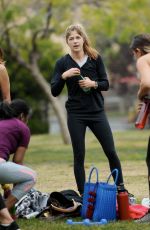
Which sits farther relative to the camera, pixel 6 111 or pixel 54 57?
pixel 54 57

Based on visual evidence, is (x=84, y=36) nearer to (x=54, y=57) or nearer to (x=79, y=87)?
(x=79, y=87)

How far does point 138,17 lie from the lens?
21.4 metres

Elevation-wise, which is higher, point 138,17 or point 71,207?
point 138,17

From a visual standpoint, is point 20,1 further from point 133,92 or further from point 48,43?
point 133,92

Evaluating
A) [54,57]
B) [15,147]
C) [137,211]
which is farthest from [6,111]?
[54,57]

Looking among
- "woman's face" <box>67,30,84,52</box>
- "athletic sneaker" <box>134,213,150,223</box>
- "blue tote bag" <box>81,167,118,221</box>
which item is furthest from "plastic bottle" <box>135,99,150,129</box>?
"woman's face" <box>67,30,84,52</box>

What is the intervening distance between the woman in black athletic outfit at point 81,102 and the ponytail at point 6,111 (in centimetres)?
106

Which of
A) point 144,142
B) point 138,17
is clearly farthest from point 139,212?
point 138,17

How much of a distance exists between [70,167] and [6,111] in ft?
19.9

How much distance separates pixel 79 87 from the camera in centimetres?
813

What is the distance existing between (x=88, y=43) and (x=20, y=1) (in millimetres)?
13858

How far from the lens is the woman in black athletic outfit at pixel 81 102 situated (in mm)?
8086

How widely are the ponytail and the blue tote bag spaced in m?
1.11

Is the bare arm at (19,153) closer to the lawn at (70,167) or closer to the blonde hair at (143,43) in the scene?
the lawn at (70,167)
